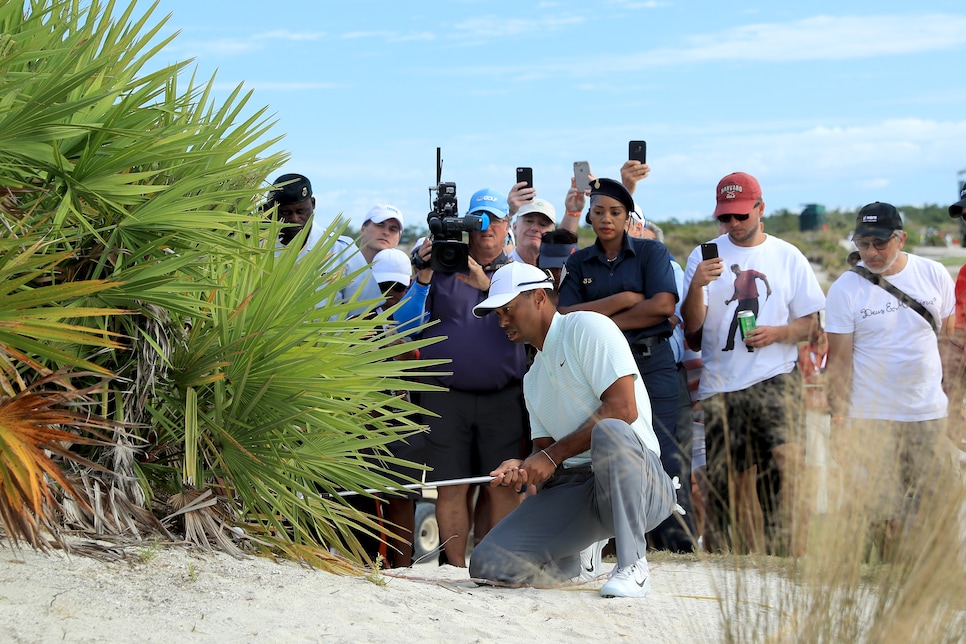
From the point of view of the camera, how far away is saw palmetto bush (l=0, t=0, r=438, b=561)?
3.96m

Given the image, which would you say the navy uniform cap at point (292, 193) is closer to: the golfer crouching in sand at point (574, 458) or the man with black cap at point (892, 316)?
the golfer crouching in sand at point (574, 458)

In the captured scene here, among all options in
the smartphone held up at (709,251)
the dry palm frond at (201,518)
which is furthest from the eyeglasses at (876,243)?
the dry palm frond at (201,518)

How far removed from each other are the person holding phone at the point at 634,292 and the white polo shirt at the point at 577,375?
1.00 m

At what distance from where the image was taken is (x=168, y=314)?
4.39 metres

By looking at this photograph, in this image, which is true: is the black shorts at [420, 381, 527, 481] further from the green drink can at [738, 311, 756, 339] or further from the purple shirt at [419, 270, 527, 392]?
the green drink can at [738, 311, 756, 339]

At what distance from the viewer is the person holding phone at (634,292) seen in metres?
6.12

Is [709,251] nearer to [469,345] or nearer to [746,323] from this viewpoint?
[746,323]

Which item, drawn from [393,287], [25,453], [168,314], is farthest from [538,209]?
[25,453]

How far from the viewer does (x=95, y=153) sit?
4059 mm

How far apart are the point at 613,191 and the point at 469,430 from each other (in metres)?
1.60

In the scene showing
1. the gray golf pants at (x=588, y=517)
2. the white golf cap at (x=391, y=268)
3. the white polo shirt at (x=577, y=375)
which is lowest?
the gray golf pants at (x=588, y=517)

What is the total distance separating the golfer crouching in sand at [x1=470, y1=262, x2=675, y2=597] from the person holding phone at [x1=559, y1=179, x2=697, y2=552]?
1007mm

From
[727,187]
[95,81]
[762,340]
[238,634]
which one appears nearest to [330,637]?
[238,634]

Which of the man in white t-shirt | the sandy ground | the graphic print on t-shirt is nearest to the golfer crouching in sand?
the sandy ground
